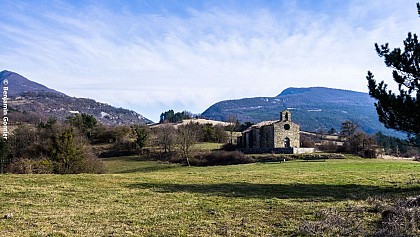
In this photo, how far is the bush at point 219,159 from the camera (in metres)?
59.7

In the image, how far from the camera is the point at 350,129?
85188mm

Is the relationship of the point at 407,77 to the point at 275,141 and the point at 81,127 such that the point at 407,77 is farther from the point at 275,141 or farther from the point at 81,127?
the point at 81,127

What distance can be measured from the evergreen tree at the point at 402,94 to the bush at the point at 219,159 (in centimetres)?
4229

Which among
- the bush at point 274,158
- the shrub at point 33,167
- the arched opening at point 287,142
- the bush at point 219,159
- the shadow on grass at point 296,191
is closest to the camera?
the shadow on grass at point 296,191

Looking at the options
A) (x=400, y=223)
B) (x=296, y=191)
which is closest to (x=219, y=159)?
(x=296, y=191)

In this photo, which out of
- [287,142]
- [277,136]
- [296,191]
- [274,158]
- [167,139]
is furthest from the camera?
[287,142]

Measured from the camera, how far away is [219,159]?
61906 millimetres

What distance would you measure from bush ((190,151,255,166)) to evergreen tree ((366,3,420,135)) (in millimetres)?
42293

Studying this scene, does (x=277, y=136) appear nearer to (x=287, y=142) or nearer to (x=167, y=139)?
(x=287, y=142)

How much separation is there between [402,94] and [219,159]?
46737 mm

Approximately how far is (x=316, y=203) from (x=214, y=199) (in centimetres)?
344

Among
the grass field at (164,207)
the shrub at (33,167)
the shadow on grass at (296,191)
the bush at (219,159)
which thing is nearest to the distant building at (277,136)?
the bush at (219,159)

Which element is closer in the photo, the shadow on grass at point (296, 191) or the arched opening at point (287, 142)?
the shadow on grass at point (296, 191)

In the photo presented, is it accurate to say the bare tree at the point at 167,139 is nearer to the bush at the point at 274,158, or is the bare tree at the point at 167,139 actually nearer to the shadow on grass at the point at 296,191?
the bush at the point at 274,158
